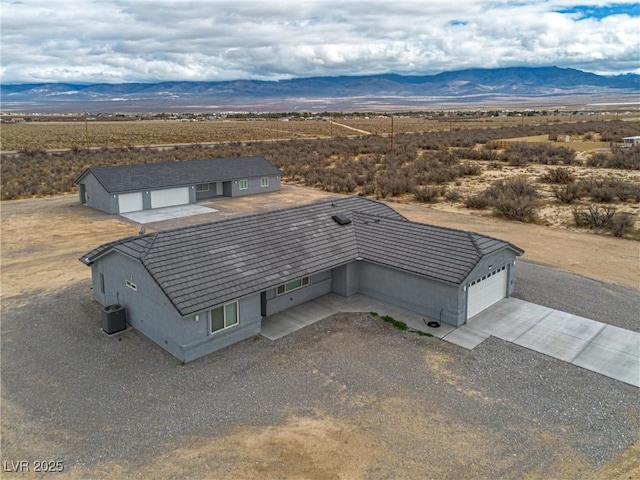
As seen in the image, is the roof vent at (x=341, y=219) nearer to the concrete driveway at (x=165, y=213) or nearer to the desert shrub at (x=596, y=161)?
the concrete driveway at (x=165, y=213)

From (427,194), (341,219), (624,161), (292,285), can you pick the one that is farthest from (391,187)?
(624,161)

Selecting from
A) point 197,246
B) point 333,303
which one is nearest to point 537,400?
point 333,303

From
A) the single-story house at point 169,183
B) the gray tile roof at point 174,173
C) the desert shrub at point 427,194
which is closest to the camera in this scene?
the single-story house at point 169,183

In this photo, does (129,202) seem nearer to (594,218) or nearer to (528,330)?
(528,330)

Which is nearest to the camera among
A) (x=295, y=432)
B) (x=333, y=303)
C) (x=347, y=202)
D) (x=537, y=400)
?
(x=295, y=432)

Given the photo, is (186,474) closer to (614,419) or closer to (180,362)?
(180,362)

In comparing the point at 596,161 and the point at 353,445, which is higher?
the point at 596,161

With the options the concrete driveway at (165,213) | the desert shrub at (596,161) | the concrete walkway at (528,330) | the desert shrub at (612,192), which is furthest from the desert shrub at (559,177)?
the concrete driveway at (165,213)
